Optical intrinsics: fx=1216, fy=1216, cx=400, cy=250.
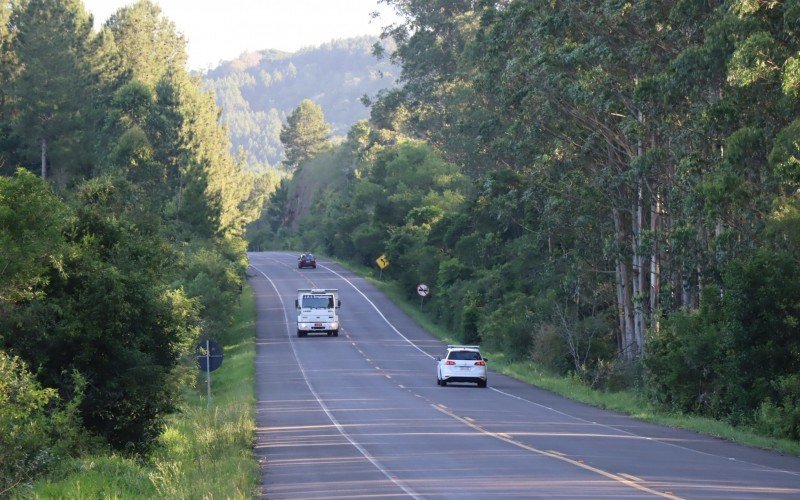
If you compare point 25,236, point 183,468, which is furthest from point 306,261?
point 183,468

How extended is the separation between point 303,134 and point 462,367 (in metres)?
140

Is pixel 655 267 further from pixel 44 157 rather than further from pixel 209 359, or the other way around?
pixel 44 157

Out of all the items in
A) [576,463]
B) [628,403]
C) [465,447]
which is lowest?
[628,403]

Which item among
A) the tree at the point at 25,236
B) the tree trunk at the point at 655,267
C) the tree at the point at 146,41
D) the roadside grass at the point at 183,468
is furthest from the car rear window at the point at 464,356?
the tree at the point at 146,41

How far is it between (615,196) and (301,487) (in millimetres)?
28323

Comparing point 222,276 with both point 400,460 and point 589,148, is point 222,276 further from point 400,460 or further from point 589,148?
point 400,460

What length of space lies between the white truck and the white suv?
80.4ft

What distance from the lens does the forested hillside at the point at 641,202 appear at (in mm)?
28578

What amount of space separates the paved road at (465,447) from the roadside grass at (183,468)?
56 cm

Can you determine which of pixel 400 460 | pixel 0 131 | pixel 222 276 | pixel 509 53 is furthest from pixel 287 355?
pixel 400 460

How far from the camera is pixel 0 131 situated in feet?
259

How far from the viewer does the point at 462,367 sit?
4391cm

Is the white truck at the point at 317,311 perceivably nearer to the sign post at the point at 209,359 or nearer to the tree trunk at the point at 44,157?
the tree trunk at the point at 44,157

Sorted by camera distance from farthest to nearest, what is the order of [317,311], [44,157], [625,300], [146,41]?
[146,41], [44,157], [317,311], [625,300]
